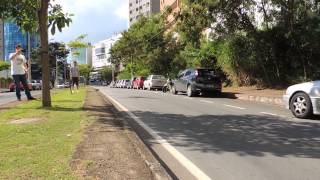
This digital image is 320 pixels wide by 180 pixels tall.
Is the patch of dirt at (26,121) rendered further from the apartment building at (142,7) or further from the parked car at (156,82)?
the apartment building at (142,7)

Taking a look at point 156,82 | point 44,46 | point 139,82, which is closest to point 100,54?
point 139,82

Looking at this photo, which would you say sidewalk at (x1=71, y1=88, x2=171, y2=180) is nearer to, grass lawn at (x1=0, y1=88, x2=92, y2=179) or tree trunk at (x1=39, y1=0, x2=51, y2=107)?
grass lawn at (x1=0, y1=88, x2=92, y2=179)

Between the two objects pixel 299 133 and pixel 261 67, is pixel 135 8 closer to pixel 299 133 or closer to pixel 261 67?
pixel 261 67

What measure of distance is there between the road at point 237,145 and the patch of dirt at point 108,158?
582 millimetres

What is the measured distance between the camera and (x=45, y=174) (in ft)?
20.7

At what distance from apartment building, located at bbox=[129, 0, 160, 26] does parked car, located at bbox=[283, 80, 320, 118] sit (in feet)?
380

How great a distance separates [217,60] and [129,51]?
44005 millimetres

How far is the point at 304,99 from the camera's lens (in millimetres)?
14375

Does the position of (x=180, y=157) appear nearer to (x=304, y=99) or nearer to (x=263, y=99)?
(x=304, y=99)

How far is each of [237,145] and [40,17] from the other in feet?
24.9

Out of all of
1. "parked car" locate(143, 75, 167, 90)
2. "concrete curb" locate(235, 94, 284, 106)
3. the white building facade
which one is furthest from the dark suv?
the white building facade

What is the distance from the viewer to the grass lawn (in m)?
6.47

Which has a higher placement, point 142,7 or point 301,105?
point 142,7

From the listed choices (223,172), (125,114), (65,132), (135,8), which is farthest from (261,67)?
(135,8)
